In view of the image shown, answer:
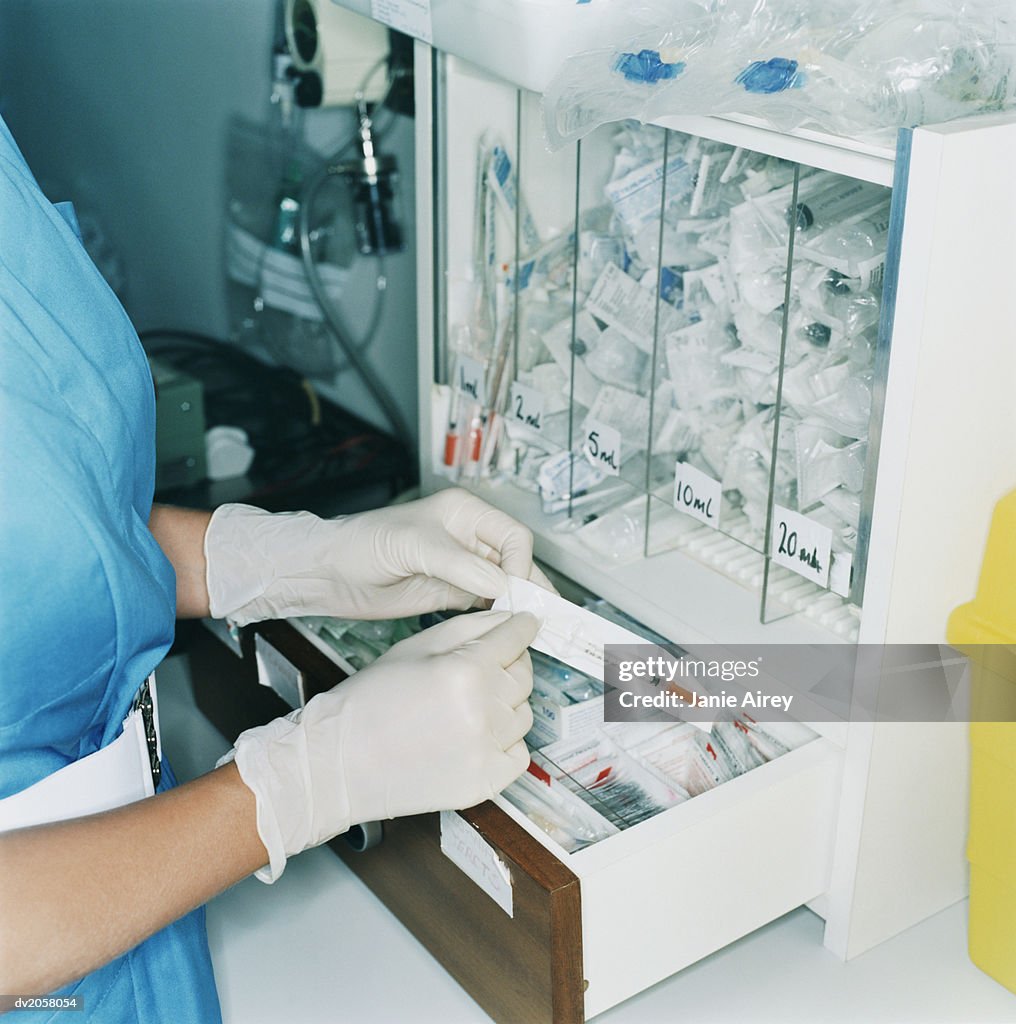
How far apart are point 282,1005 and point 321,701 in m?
0.32

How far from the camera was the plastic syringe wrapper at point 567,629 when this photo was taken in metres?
1.20

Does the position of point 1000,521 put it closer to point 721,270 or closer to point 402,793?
point 721,270

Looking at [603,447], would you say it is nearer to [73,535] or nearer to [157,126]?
[73,535]

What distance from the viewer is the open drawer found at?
1.02 m

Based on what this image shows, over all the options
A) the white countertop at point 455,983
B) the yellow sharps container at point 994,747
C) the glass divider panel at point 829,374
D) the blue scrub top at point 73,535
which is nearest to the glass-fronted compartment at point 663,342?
the glass divider panel at point 829,374

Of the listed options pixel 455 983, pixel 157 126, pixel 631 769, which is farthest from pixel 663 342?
pixel 157 126

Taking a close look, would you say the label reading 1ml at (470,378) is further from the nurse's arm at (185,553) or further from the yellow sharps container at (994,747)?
the yellow sharps container at (994,747)

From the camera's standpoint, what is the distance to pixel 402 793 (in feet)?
3.43

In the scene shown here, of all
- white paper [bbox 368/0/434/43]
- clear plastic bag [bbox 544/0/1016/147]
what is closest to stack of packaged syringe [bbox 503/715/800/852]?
clear plastic bag [bbox 544/0/1016/147]

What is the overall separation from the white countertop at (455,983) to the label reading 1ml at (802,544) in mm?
375

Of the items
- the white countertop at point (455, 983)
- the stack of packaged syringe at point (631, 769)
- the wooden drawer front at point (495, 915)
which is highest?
the stack of packaged syringe at point (631, 769)

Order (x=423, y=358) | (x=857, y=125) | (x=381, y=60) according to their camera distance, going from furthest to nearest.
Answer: (x=381, y=60), (x=423, y=358), (x=857, y=125)

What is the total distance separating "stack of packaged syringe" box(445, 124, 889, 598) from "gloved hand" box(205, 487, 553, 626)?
0.17m

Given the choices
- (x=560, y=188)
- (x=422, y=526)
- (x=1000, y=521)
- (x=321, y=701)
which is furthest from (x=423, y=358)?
(x=1000, y=521)
